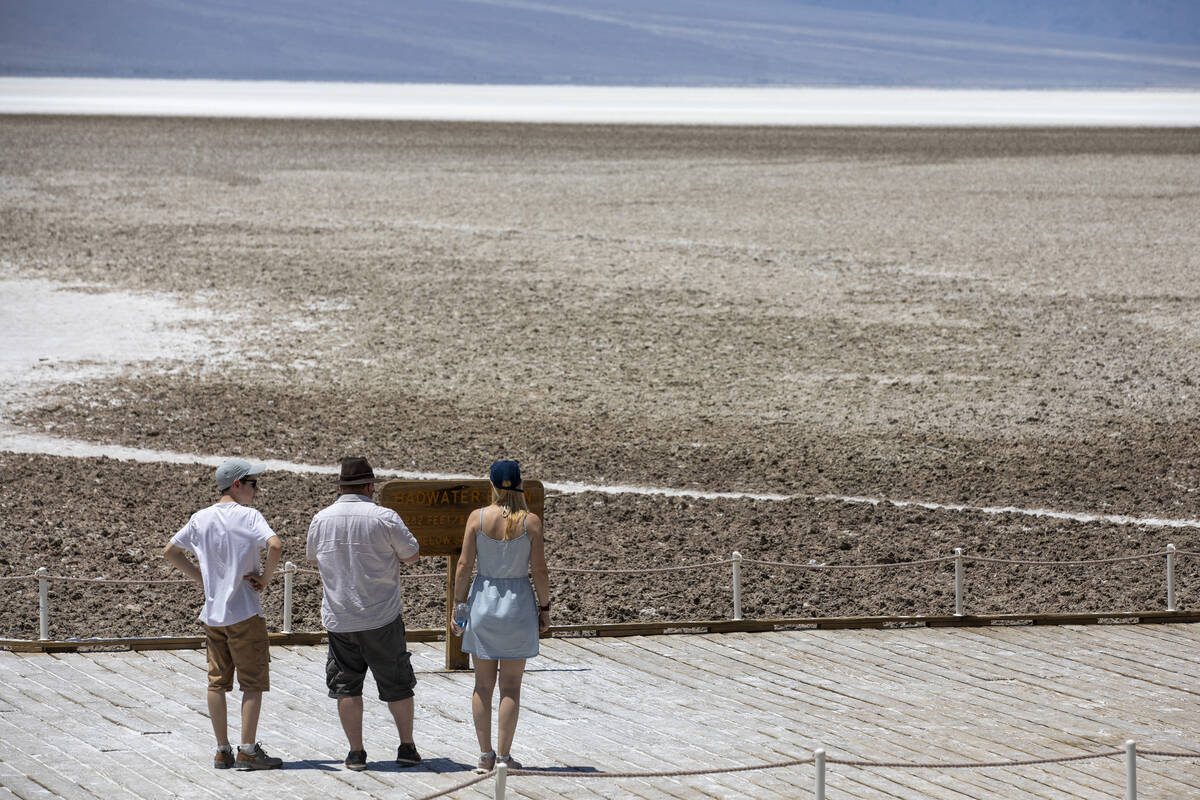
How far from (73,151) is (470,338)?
103ft

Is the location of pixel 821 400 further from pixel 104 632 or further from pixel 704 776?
pixel 704 776

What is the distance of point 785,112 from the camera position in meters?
94.1

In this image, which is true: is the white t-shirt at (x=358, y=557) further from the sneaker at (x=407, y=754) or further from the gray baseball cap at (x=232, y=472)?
the sneaker at (x=407, y=754)

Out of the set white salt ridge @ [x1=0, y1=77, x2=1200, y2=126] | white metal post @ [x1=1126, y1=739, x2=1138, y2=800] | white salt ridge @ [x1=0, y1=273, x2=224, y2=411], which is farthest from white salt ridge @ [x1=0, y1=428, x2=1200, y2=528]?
white salt ridge @ [x1=0, y1=77, x2=1200, y2=126]

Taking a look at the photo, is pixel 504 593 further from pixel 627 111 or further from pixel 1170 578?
pixel 627 111

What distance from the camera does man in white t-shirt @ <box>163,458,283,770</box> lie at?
844cm

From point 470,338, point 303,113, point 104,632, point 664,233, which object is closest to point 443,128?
point 303,113

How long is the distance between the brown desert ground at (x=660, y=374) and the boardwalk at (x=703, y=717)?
5.56 feet

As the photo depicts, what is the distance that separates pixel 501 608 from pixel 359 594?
0.75 meters

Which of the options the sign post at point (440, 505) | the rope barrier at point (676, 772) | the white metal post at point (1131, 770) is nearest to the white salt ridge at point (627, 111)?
the sign post at point (440, 505)

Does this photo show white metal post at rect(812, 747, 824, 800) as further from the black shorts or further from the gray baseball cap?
the gray baseball cap

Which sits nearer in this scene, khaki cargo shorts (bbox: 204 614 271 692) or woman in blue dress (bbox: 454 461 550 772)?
woman in blue dress (bbox: 454 461 550 772)

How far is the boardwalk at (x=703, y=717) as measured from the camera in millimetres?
8531

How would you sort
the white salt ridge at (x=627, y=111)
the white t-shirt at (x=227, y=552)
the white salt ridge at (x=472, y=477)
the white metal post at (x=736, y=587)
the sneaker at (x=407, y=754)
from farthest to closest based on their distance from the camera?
the white salt ridge at (x=627, y=111)
the white salt ridge at (x=472, y=477)
the white metal post at (x=736, y=587)
the sneaker at (x=407, y=754)
the white t-shirt at (x=227, y=552)
